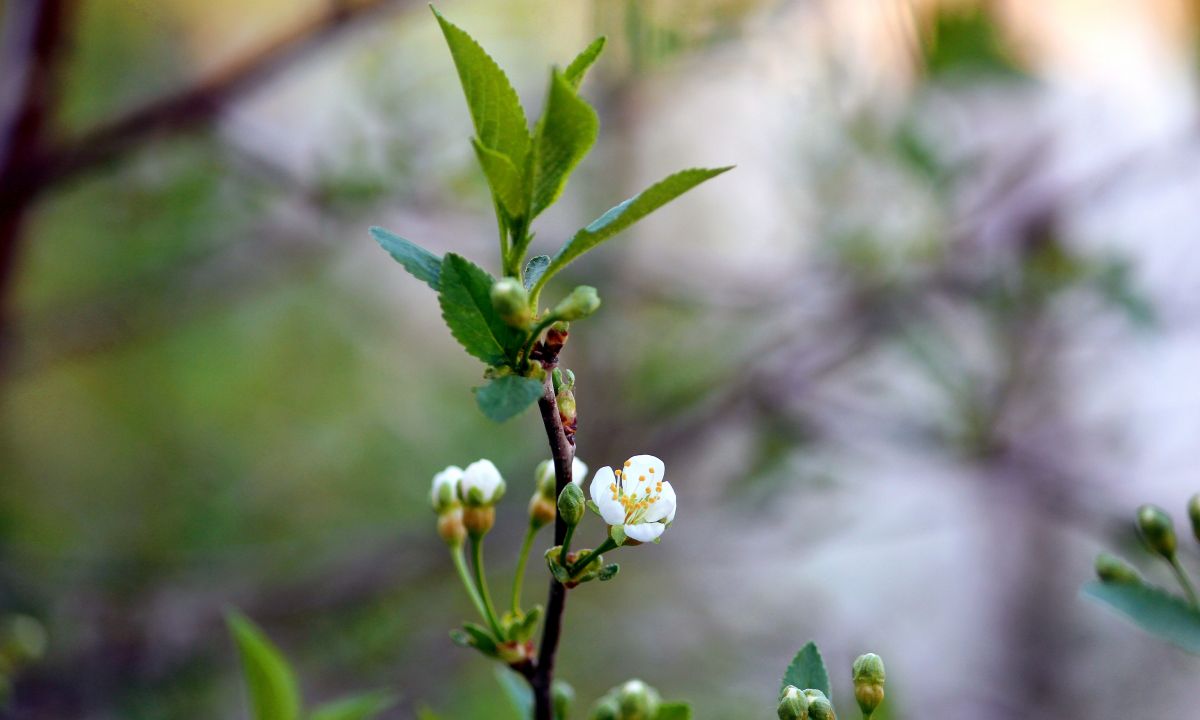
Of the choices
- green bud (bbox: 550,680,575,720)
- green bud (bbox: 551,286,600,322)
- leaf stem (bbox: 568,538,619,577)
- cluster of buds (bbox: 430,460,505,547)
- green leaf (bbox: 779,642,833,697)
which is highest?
green bud (bbox: 551,286,600,322)

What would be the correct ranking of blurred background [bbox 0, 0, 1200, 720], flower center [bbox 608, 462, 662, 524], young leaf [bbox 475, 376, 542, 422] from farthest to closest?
blurred background [bbox 0, 0, 1200, 720] < flower center [bbox 608, 462, 662, 524] < young leaf [bbox 475, 376, 542, 422]

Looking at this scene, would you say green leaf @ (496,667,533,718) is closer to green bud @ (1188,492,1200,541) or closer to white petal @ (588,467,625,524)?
white petal @ (588,467,625,524)

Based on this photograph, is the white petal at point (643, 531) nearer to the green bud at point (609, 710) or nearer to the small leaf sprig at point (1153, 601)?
the green bud at point (609, 710)

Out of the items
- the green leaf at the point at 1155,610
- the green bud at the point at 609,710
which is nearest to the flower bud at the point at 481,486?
the green bud at the point at 609,710

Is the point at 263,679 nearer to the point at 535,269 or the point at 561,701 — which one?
the point at 561,701

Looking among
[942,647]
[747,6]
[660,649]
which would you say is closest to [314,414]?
[660,649]

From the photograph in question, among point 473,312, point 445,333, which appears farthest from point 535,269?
point 445,333

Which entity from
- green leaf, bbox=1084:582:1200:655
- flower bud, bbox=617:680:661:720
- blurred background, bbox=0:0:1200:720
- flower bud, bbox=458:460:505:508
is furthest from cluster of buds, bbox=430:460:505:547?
blurred background, bbox=0:0:1200:720
